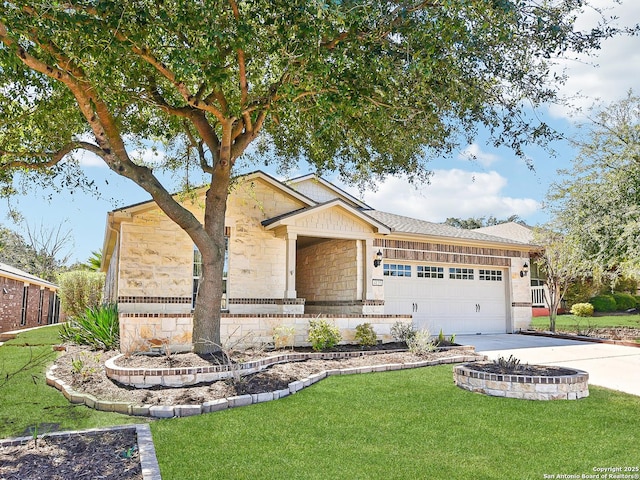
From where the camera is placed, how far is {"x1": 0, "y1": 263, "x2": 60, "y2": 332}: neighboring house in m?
19.9

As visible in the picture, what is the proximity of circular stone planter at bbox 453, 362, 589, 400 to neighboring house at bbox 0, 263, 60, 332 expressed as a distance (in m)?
18.1

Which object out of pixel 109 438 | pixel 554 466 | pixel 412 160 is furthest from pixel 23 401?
pixel 412 160

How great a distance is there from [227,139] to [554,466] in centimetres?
759

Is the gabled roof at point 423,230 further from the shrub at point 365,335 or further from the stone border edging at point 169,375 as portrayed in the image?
the stone border edging at point 169,375

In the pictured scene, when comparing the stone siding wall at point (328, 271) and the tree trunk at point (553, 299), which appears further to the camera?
the tree trunk at point (553, 299)

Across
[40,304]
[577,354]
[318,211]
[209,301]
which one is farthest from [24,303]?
[577,354]

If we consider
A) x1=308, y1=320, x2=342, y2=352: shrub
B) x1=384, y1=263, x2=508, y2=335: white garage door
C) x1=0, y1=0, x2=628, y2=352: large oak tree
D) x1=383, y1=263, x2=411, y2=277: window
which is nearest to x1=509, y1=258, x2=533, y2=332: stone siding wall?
x1=384, y1=263, x2=508, y2=335: white garage door

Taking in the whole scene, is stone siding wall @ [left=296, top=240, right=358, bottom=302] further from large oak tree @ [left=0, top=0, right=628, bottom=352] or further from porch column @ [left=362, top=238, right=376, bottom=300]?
large oak tree @ [left=0, top=0, right=628, bottom=352]

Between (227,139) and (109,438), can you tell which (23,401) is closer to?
(109,438)

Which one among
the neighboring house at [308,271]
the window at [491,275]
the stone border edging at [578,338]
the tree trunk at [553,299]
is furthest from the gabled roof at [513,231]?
the stone border edging at [578,338]

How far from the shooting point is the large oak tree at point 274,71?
6836mm

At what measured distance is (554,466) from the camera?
457 centimetres

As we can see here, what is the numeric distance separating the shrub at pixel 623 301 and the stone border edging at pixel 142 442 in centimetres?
2871

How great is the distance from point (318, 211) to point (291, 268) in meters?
1.76
